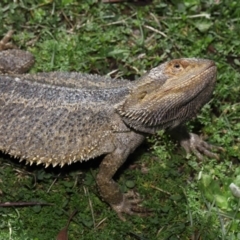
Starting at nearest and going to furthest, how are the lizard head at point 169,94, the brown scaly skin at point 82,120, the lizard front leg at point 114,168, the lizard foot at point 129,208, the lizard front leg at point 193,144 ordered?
the lizard head at point 169,94, the brown scaly skin at point 82,120, the lizard front leg at point 114,168, the lizard foot at point 129,208, the lizard front leg at point 193,144

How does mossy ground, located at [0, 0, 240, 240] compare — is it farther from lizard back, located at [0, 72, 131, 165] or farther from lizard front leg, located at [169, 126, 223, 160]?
lizard back, located at [0, 72, 131, 165]

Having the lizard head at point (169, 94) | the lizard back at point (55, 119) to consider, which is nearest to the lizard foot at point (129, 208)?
the lizard back at point (55, 119)

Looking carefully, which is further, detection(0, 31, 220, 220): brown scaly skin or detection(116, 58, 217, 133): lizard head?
detection(0, 31, 220, 220): brown scaly skin

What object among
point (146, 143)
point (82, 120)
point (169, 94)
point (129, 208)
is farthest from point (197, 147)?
point (82, 120)

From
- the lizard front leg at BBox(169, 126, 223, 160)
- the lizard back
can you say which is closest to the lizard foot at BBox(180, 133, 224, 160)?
the lizard front leg at BBox(169, 126, 223, 160)

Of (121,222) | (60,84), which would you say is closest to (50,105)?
(60,84)

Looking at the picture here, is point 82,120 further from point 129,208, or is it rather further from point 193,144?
point 193,144

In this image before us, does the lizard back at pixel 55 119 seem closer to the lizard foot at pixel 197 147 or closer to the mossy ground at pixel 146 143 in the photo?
the mossy ground at pixel 146 143

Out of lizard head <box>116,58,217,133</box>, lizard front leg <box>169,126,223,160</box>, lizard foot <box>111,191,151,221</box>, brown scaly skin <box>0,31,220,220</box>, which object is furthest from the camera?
lizard front leg <box>169,126,223,160</box>
